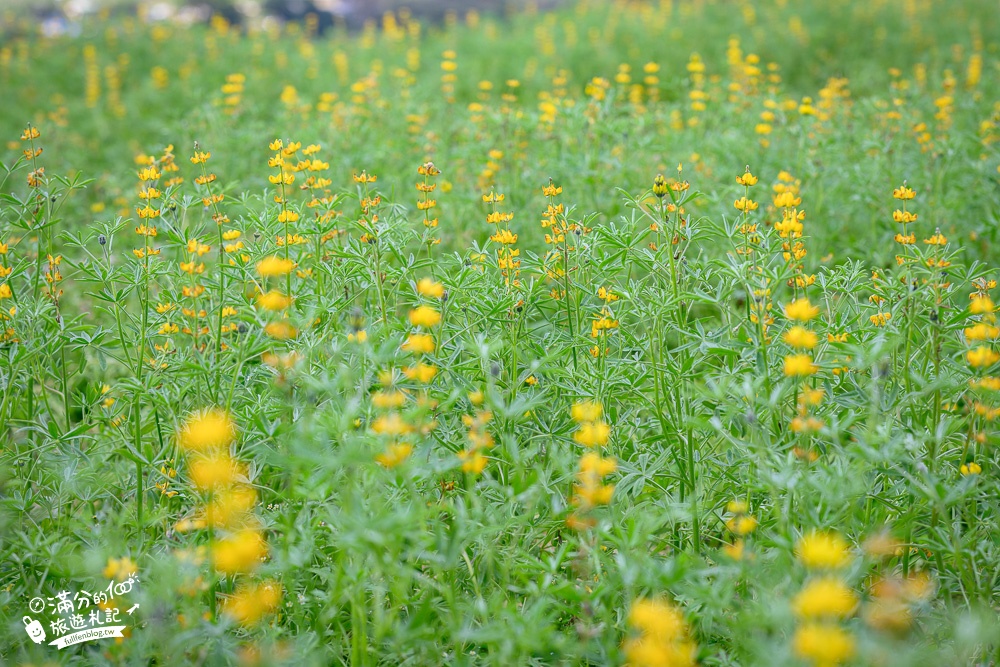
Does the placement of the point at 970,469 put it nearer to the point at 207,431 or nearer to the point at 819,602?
the point at 819,602

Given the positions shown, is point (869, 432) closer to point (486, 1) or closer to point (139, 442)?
point (139, 442)

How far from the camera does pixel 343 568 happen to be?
1.62 meters

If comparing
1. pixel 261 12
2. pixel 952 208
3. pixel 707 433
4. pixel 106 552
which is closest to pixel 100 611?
pixel 106 552

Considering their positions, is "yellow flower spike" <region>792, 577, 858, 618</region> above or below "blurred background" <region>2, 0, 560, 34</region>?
below

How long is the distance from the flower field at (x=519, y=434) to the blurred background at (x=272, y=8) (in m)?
10.7

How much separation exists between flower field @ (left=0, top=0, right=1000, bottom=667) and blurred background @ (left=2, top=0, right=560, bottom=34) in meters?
10.7

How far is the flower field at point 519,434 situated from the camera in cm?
163

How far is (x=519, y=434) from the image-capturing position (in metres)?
2.32

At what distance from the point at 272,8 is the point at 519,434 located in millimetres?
13410

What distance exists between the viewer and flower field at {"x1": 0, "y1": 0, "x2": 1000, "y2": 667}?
1.63m

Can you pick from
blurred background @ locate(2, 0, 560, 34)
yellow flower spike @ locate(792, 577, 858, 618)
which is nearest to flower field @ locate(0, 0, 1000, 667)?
yellow flower spike @ locate(792, 577, 858, 618)

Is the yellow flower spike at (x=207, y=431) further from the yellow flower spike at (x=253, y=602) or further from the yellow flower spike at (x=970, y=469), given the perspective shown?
the yellow flower spike at (x=970, y=469)

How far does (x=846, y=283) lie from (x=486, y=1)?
569 inches

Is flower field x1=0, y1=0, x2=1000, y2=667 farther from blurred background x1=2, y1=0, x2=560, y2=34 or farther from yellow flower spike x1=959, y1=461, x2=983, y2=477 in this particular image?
blurred background x1=2, y1=0, x2=560, y2=34
